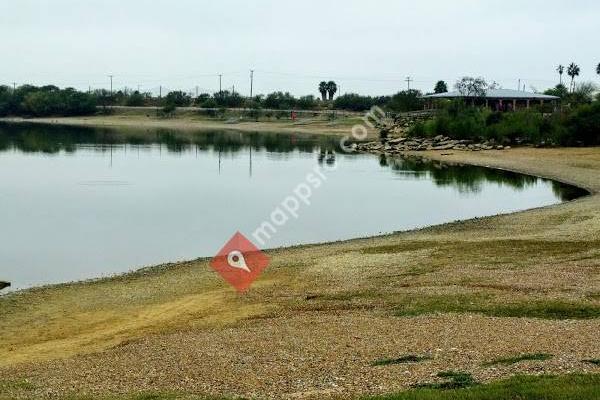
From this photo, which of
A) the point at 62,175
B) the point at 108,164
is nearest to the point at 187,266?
the point at 62,175

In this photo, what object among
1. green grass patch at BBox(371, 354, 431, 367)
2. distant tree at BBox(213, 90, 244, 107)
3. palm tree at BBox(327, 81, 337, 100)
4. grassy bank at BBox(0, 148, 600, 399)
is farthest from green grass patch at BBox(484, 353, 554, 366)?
palm tree at BBox(327, 81, 337, 100)

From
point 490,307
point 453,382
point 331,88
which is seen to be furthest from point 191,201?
point 331,88

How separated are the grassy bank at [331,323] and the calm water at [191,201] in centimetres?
392

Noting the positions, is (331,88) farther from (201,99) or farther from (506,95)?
(506,95)

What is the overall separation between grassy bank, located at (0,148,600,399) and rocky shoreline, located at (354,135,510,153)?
181 ft

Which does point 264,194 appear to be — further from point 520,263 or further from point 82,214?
point 520,263

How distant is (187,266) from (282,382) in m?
14.1

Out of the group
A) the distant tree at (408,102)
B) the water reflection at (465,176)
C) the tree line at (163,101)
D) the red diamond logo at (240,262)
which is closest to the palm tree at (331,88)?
the tree line at (163,101)

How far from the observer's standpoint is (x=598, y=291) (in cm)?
1600

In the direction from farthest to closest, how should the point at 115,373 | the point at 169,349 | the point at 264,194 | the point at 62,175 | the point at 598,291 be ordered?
the point at 62,175
the point at 264,194
the point at 598,291
the point at 169,349
the point at 115,373

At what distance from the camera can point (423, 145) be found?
8862cm

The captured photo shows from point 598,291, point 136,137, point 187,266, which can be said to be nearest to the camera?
point 598,291

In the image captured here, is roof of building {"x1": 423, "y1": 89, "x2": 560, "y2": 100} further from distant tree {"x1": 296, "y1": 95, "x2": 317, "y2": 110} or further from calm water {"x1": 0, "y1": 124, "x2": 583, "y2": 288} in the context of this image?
distant tree {"x1": 296, "y1": 95, "x2": 317, "y2": 110}

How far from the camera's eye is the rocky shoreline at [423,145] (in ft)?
267
